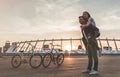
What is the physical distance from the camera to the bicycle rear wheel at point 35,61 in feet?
50.3

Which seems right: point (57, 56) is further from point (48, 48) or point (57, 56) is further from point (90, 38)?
point (90, 38)

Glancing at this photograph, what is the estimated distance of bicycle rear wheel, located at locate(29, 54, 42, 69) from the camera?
50.3 feet

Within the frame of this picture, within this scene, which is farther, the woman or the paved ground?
the paved ground

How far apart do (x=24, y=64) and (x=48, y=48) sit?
1.35m

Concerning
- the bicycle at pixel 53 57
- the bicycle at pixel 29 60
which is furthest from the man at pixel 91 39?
the bicycle at pixel 53 57

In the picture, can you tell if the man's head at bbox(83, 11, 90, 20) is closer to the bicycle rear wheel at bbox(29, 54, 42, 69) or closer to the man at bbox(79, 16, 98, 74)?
the man at bbox(79, 16, 98, 74)

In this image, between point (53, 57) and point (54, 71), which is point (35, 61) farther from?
point (54, 71)

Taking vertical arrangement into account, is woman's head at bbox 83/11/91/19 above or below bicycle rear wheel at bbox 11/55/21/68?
above

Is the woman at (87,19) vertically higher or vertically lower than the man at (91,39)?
higher

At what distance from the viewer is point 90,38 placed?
11.7 m

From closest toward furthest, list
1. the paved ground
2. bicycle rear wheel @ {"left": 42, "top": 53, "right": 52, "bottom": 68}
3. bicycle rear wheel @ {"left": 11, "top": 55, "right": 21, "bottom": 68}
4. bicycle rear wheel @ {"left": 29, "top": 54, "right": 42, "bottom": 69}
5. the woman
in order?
the woman < the paved ground < bicycle rear wheel @ {"left": 29, "top": 54, "right": 42, "bottom": 69} < bicycle rear wheel @ {"left": 42, "top": 53, "right": 52, "bottom": 68} < bicycle rear wheel @ {"left": 11, "top": 55, "right": 21, "bottom": 68}

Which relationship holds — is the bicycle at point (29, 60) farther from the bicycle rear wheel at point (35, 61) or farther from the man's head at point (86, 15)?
the man's head at point (86, 15)

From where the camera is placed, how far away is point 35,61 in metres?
15.6

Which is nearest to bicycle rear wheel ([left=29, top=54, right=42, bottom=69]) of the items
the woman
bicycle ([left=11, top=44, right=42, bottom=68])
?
bicycle ([left=11, top=44, right=42, bottom=68])
